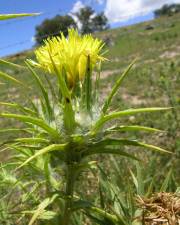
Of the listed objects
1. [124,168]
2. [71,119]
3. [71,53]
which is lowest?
[124,168]

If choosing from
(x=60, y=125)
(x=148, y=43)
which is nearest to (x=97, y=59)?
(x=60, y=125)

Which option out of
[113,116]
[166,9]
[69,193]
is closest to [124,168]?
[69,193]

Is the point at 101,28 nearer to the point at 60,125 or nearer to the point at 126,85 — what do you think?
the point at 126,85

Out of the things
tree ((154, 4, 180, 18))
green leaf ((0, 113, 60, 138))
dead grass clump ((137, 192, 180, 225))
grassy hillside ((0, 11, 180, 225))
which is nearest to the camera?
A: green leaf ((0, 113, 60, 138))

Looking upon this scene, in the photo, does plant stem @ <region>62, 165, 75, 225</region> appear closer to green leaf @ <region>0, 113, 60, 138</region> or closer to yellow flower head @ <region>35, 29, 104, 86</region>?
green leaf @ <region>0, 113, 60, 138</region>

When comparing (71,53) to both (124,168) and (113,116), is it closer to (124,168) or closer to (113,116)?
(113,116)

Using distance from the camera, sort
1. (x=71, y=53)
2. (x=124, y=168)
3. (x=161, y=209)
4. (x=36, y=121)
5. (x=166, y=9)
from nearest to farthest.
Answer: (x=36, y=121) → (x=161, y=209) → (x=71, y=53) → (x=124, y=168) → (x=166, y=9)

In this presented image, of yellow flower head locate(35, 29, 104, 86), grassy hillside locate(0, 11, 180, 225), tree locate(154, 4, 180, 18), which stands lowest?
grassy hillside locate(0, 11, 180, 225)

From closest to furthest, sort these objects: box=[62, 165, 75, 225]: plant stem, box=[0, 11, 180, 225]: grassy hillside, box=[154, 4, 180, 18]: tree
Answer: box=[62, 165, 75, 225]: plant stem, box=[0, 11, 180, 225]: grassy hillside, box=[154, 4, 180, 18]: tree

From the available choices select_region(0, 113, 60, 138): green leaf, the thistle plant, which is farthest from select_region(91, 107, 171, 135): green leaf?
select_region(0, 113, 60, 138): green leaf
